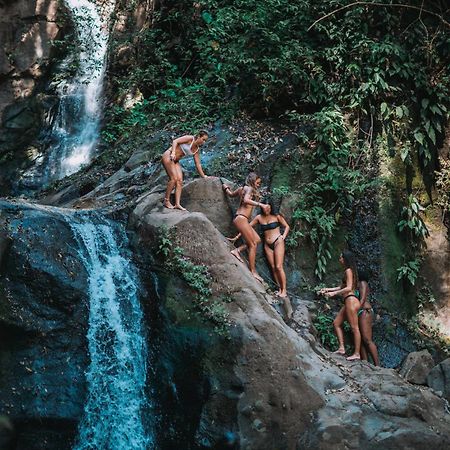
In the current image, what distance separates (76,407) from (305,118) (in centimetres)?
813

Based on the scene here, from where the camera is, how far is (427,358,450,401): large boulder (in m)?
8.45

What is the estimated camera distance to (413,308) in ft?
37.2

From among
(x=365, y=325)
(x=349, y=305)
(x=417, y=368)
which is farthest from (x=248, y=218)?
(x=417, y=368)

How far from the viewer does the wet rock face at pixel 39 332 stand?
706cm

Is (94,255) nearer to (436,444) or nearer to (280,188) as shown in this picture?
(280,188)

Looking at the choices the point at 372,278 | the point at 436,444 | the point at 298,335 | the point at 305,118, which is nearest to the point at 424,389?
the point at 436,444

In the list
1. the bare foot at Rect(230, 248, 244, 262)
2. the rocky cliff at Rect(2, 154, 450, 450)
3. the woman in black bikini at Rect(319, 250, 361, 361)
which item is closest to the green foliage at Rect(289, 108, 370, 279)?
the woman in black bikini at Rect(319, 250, 361, 361)

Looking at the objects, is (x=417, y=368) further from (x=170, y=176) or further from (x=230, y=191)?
(x=170, y=176)

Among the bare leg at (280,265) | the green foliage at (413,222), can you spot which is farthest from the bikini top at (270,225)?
the green foliage at (413,222)

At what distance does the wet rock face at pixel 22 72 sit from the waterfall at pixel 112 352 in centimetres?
1061

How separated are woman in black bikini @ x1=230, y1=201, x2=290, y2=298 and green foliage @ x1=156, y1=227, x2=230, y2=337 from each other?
164 cm

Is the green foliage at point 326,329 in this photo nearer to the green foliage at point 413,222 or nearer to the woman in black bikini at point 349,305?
the woman in black bikini at point 349,305

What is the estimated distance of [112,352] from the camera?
7871mm

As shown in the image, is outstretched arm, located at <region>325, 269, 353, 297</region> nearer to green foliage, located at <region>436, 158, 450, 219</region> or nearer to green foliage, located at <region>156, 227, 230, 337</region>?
green foliage, located at <region>156, 227, 230, 337</region>
